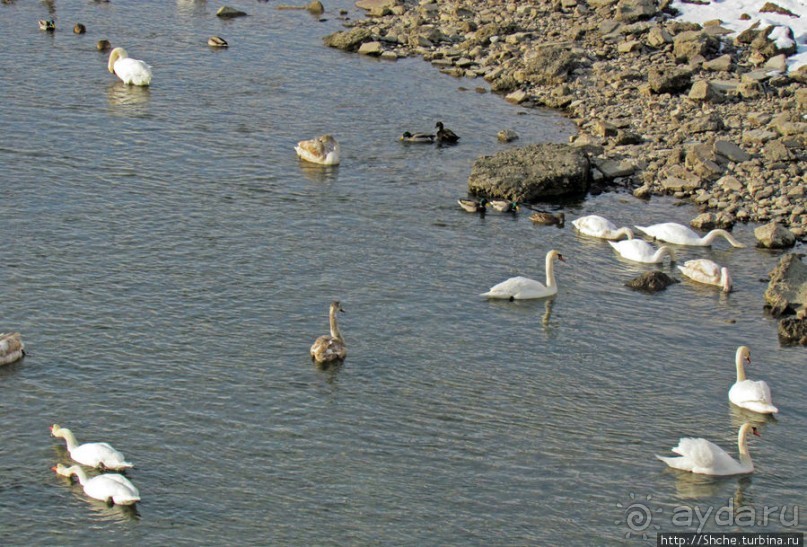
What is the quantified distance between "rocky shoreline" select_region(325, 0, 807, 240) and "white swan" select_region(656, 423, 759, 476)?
10575mm

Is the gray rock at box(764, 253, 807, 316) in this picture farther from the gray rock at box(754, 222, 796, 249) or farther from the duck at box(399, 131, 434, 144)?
the duck at box(399, 131, 434, 144)

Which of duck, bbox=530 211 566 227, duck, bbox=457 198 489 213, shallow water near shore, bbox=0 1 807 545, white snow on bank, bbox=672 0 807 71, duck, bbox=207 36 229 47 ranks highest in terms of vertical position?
white snow on bank, bbox=672 0 807 71

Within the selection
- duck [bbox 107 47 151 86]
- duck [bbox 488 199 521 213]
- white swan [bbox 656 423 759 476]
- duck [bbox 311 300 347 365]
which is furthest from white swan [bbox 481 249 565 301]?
duck [bbox 107 47 151 86]

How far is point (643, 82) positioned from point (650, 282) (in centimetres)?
1337

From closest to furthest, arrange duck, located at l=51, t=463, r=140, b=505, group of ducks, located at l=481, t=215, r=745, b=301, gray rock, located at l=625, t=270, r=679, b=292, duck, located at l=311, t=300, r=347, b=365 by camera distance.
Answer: duck, located at l=51, t=463, r=140, b=505 → duck, located at l=311, t=300, r=347, b=365 → group of ducks, located at l=481, t=215, r=745, b=301 → gray rock, located at l=625, t=270, r=679, b=292

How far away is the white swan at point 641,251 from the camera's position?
26453 mm

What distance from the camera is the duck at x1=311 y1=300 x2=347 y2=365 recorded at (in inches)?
820

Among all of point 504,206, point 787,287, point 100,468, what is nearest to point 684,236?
point 787,287

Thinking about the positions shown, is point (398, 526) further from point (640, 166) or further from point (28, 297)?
point (640, 166)

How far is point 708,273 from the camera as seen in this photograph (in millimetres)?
25516

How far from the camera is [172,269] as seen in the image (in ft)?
79.8

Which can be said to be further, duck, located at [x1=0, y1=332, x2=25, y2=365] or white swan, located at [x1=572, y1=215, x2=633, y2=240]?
white swan, located at [x1=572, y1=215, x2=633, y2=240]

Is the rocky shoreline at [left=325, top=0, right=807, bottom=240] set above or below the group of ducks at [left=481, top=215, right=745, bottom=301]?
above

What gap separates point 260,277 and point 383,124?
11029mm
